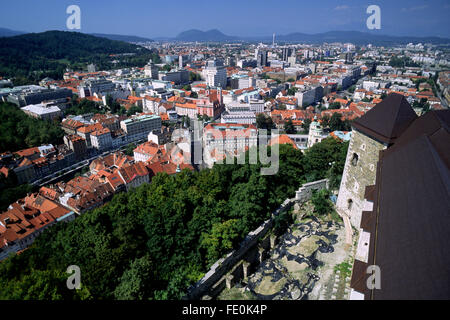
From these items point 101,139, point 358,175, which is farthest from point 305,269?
point 101,139

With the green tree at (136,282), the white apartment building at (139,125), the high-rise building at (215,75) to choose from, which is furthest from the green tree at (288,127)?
the high-rise building at (215,75)

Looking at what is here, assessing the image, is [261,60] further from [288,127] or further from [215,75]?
[288,127]

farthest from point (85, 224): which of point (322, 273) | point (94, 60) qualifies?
point (94, 60)

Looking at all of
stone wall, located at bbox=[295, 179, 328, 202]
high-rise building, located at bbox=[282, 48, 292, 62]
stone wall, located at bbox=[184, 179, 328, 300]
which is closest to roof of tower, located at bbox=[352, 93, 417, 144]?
stone wall, located at bbox=[295, 179, 328, 202]

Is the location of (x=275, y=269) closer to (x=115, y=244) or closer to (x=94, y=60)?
(x=115, y=244)

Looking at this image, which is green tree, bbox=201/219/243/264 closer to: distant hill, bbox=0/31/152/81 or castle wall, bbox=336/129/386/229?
castle wall, bbox=336/129/386/229
